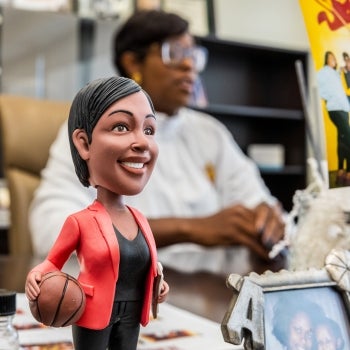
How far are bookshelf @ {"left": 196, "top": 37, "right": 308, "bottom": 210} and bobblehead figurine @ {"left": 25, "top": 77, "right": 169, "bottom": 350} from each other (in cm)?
300

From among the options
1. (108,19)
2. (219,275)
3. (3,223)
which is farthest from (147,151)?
(108,19)

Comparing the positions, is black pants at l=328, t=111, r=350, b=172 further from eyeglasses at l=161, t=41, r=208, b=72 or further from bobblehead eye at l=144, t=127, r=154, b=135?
eyeglasses at l=161, t=41, r=208, b=72

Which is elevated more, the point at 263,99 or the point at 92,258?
the point at 92,258

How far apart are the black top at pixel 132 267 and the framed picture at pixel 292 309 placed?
0.05 m

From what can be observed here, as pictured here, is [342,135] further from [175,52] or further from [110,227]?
[175,52]

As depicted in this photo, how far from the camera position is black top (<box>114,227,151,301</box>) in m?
0.36

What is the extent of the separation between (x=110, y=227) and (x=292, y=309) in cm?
13

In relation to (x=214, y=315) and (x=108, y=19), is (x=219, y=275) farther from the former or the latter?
(x=108, y=19)

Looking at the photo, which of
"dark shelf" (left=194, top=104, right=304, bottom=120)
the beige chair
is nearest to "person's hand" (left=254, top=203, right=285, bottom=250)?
the beige chair

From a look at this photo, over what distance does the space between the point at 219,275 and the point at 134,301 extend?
28.6 inches

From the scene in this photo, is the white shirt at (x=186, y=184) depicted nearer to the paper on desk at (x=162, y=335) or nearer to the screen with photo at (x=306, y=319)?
the paper on desk at (x=162, y=335)

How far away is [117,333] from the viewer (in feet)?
1.20

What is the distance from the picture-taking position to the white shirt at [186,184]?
1235mm

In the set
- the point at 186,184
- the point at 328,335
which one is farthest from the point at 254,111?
the point at 328,335
